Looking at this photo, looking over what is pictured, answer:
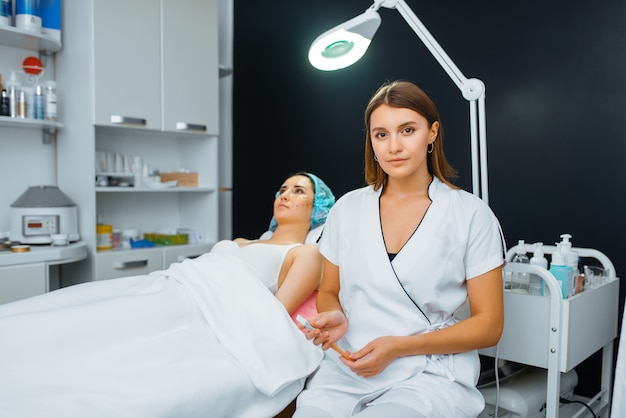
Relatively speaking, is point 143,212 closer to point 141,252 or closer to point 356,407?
point 141,252

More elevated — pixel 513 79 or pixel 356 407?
pixel 513 79

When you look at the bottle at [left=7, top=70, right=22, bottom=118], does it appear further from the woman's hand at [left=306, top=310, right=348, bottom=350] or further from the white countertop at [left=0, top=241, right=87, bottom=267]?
the woman's hand at [left=306, top=310, right=348, bottom=350]

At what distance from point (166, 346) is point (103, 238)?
1.50 meters

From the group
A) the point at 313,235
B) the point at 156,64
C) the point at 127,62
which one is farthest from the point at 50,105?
the point at 313,235

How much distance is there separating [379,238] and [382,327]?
0.19 meters

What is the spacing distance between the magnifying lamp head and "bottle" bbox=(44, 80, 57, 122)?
1.57 m

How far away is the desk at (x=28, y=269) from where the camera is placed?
2.21 m

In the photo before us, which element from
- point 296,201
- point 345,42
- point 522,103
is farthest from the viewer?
point 522,103

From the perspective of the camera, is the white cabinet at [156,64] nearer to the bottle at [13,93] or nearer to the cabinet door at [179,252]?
the bottle at [13,93]

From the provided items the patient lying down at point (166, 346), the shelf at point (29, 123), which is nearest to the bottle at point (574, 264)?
the patient lying down at point (166, 346)

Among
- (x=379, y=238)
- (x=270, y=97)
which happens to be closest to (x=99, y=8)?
(x=270, y=97)

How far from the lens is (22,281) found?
2.25 metres

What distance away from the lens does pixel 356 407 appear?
1.14 metres

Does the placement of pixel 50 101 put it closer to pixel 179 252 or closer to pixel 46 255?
pixel 46 255
